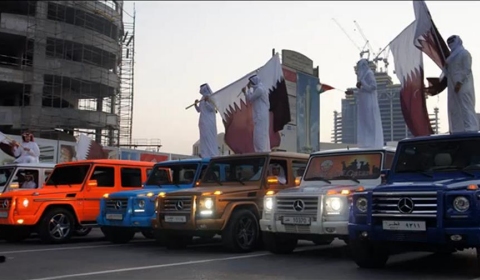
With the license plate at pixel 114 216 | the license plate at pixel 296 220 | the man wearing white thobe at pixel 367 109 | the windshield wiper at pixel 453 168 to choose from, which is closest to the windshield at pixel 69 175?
the license plate at pixel 114 216

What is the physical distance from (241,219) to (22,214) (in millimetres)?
5370

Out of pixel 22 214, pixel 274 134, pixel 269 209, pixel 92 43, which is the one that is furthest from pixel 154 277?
pixel 92 43

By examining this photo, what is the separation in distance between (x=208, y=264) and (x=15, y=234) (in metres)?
7.07

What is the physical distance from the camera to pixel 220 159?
1213cm

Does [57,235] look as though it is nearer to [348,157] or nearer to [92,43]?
[348,157]

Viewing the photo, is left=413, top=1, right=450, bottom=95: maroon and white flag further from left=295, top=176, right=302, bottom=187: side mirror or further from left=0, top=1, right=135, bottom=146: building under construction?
left=0, top=1, right=135, bottom=146: building under construction

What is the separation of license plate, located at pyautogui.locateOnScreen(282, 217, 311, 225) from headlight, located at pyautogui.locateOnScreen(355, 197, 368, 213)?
60.6 inches

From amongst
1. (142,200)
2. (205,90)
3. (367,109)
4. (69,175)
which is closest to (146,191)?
(142,200)

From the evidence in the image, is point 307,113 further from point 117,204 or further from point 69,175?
point 117,204

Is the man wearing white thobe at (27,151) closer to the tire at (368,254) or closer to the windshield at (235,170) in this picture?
the windshield at (235,170)

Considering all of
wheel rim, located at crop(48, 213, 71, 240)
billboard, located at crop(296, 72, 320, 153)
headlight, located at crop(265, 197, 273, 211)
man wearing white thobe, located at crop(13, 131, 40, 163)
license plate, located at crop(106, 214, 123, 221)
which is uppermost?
billboard, located at crop(296, 72, 320, 153)

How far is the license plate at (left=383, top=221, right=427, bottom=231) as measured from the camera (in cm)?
723

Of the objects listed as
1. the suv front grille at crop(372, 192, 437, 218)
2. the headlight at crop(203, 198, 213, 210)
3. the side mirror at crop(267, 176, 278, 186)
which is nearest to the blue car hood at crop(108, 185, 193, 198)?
the headlight at crop(203, 198, 213, 210)

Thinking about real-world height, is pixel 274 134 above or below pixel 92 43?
below
